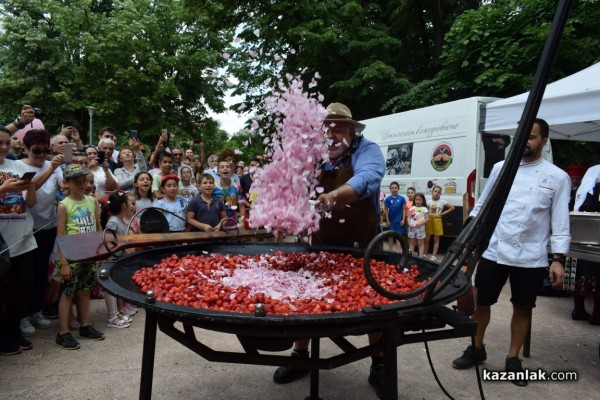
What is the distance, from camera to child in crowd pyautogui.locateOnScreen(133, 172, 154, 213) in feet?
17.5

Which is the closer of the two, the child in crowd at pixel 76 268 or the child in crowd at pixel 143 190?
the child in crowd at pixel 76 268

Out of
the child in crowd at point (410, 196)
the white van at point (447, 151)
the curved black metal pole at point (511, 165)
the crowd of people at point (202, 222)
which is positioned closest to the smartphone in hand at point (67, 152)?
the crowd of people at point (202, 222)

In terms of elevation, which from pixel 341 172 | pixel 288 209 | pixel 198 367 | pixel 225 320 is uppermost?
pixel 341 172

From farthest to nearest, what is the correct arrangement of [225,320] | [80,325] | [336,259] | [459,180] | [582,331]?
[459,180] → [582,331] → [80,325] → [336,259] → [225,320]

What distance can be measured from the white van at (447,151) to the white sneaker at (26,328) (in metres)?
6.37

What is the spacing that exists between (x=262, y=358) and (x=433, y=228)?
24.0ft

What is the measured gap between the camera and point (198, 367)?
351 centimetres

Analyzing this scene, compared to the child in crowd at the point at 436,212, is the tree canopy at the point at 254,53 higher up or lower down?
higher up

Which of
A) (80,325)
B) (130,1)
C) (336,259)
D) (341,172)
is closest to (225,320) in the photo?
(336,259)

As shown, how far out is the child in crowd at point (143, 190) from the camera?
5335 millimetres

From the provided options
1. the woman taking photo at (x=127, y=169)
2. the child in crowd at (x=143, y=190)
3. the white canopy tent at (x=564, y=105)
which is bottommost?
the child in crowd at (x=143, y=190)

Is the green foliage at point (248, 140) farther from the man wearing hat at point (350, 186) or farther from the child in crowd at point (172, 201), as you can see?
the child in crowd at point (172, 201)

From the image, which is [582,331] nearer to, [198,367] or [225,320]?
[198,367]

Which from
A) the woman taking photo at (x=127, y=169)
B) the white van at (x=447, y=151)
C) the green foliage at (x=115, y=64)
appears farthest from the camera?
the green foliage at (x=115, y=64)
